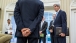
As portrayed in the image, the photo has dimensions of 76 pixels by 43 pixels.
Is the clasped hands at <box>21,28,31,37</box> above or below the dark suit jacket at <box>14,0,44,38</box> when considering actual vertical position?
below

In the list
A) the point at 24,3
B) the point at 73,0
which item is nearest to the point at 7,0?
the point at 73,0

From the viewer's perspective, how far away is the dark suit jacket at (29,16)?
4.77ft

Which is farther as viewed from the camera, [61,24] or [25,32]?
[61,24]

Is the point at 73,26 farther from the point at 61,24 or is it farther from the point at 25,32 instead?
the point at 25,32

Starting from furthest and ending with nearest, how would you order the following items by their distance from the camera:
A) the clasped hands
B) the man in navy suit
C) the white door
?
the white door, the man in navy suit, the clasped hands

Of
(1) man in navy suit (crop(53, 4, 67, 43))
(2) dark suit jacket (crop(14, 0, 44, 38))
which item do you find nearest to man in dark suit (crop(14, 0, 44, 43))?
(2) dark suit jacket (crop(14, 0, 44, 38))

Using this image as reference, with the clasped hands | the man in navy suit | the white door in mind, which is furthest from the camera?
the white door

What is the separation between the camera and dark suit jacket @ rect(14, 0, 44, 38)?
1.45 meters

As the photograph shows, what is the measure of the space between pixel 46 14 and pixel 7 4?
2.01 meters

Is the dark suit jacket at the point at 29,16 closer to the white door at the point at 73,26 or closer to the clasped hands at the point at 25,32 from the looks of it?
the clasped hands at the point at 25,32

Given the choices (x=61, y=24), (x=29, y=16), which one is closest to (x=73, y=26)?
(x=61, y=24)

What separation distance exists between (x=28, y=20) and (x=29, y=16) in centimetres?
5

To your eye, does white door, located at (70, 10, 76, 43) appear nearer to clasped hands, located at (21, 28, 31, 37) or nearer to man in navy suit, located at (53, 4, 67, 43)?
man in navy suit, located at (53, 4, 67, 43)

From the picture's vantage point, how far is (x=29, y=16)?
146 centimetres
